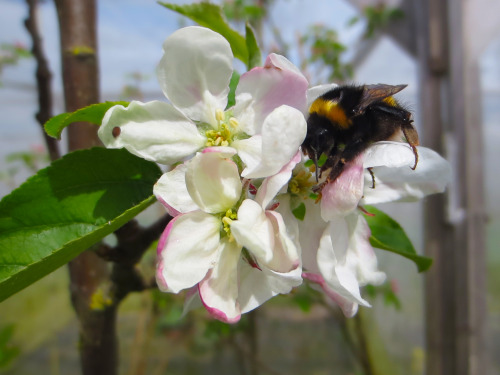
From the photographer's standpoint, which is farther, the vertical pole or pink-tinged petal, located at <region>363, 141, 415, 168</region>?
the vertical pole

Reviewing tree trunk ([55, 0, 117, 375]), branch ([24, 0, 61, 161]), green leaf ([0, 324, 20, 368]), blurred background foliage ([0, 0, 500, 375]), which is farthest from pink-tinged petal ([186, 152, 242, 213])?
blurred background foliage ([0, 0, 500, 375])

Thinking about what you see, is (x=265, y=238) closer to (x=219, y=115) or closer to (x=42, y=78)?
(x=219, y=115)

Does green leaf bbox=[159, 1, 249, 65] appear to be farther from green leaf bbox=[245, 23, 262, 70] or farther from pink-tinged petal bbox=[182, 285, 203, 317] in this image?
pink-tinged petal bbox=[182, 285, 203, 317]

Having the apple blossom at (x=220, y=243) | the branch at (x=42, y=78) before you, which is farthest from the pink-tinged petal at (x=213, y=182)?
the branch at (x=42, y=78)

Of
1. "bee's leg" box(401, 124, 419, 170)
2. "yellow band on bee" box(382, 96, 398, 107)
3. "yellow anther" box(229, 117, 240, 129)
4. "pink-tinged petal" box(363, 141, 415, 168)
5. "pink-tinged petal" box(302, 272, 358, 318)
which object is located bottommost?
"pink-tinged petal" box(302, 272, 358, 318)

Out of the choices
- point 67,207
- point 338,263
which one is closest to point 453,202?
point 338,263

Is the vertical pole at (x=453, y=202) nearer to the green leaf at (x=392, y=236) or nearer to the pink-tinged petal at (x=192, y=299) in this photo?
the green leaf at (x=392, y=236)

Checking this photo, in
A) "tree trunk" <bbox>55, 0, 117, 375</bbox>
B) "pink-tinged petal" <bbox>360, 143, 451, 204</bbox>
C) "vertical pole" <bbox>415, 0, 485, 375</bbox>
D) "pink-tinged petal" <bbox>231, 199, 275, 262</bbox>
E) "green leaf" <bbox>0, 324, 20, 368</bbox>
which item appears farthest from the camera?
"vertical pole" <bbox>415, 0, 485, 375</bbox>
